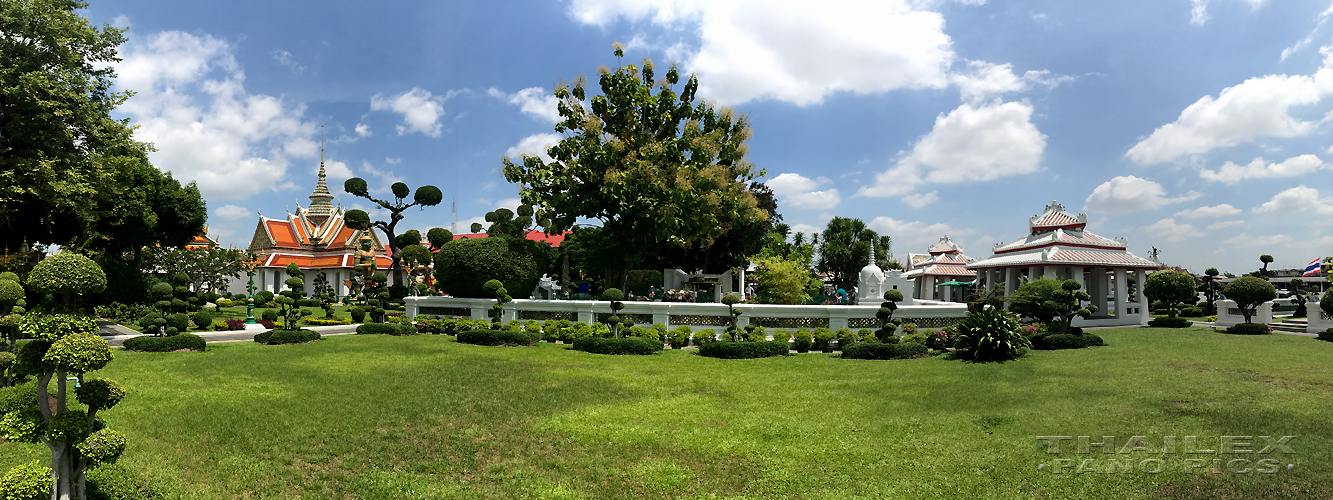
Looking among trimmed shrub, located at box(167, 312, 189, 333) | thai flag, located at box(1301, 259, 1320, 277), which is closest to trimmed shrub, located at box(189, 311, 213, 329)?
trimmed shrub, located at box(167, 312, 189, 333)

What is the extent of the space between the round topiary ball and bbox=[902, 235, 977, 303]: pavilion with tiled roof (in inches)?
2027

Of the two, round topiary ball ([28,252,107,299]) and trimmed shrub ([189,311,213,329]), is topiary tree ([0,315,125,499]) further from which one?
trimmed shrub ([189,311,213,329])

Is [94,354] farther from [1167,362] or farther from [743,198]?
[743,198]

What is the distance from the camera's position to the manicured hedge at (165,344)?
684 inches

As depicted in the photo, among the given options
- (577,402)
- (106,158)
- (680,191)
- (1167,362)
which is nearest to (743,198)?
(680,191)

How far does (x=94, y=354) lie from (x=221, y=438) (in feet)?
11.9

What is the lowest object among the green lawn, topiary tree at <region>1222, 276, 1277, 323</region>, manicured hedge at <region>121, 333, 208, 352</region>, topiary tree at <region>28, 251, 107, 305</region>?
the green lawn

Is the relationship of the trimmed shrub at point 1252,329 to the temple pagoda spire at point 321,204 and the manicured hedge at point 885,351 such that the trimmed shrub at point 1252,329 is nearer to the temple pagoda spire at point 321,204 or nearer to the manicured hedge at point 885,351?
the manicured hedge at point 885,351

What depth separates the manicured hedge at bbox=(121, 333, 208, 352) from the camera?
684 inches

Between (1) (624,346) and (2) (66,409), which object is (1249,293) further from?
(2) (66,409)

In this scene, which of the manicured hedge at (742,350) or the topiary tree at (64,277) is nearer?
the topiary tree at (64,277)

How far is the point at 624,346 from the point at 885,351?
7.49 meters

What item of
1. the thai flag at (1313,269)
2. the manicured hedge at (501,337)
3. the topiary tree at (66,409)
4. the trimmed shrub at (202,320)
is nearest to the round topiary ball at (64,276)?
the topiary tree at (66,409)

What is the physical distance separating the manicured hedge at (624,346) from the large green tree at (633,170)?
820cm
